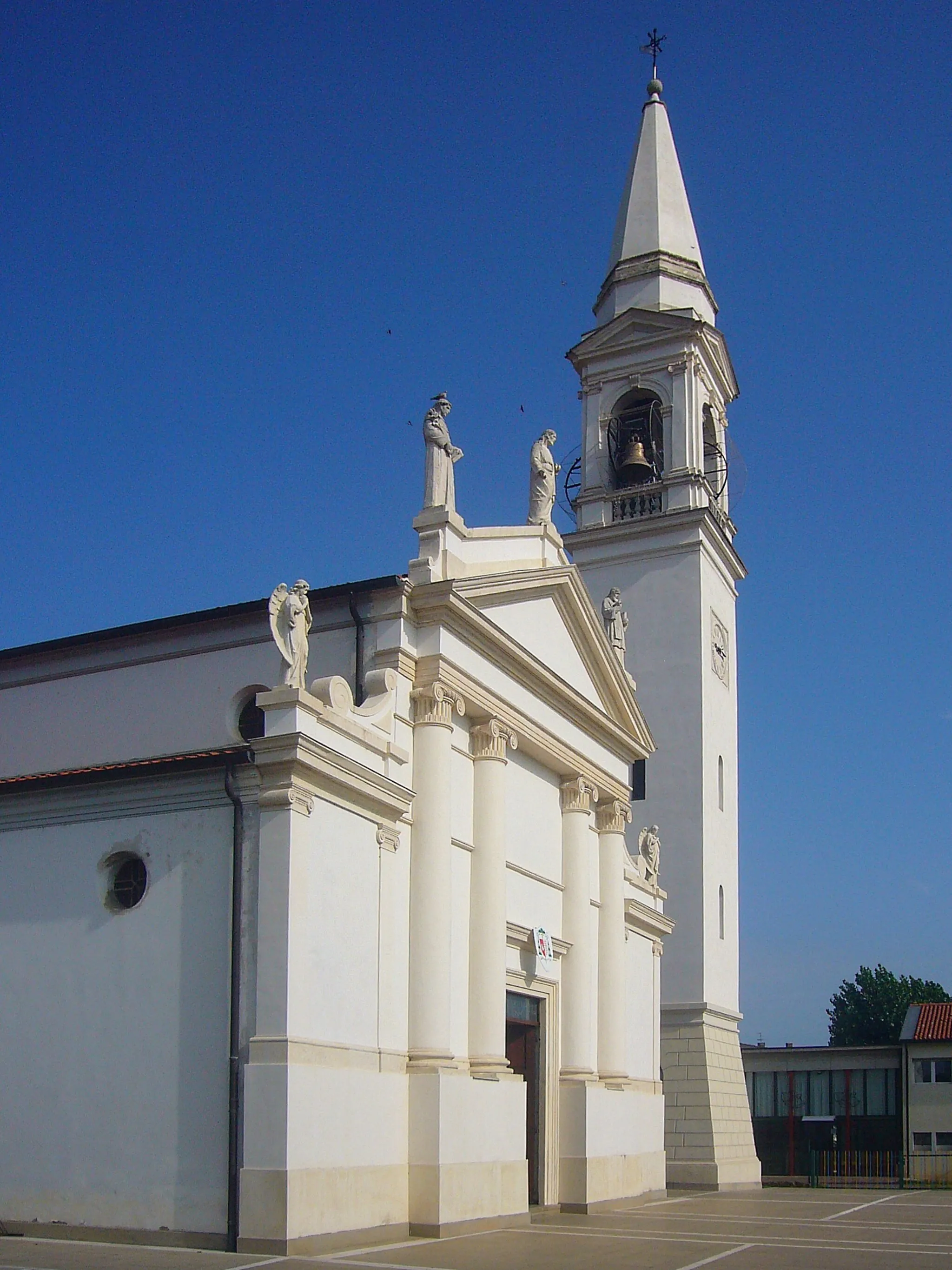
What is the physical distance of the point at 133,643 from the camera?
2292 centimetres

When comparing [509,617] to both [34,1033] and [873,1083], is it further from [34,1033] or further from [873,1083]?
[873,1083]

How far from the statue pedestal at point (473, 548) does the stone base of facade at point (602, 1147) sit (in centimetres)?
898

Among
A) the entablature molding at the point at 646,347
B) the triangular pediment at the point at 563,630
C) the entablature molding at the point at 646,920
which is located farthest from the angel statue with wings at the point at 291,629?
the entablature molding at the point at 646,347

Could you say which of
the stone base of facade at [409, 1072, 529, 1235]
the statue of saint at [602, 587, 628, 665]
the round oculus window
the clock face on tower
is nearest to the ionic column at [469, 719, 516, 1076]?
the stone base of facade at [409, 1072, 529, 1235]

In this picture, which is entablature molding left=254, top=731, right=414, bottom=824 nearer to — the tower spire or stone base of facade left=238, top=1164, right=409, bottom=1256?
stone base of facade left=238, top=1164, right=409, bottom=1256

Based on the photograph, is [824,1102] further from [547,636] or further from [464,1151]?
[464,1151]

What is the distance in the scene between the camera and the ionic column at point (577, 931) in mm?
25484

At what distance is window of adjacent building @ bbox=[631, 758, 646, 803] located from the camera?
35938mm

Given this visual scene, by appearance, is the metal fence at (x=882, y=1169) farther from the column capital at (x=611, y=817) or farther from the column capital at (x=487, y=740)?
the column capital at (x=487, y=740)

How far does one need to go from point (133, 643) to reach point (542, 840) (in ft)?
25.3

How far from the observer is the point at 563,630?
26.3m

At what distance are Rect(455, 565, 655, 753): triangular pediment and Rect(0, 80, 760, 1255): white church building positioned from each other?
7 centimetres

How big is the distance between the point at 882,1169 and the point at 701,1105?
20149 mm

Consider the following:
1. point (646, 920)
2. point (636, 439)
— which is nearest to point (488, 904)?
point (646, 920)
